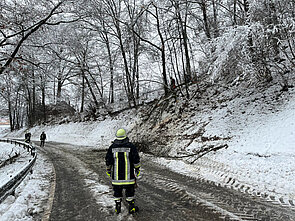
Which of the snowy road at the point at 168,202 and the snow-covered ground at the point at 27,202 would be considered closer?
the snowy road at the point at 168,202

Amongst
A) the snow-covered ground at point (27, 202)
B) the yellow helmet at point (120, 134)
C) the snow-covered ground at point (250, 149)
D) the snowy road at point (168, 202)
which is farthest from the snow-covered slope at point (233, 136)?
the snow-covered ground at point (27, 202)

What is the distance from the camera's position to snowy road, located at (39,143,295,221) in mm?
3803

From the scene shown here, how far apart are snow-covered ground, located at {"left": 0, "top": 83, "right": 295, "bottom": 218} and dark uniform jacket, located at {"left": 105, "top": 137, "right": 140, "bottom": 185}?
3339 millimetres

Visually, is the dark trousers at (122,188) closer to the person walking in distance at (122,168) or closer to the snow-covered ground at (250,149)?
the person walking in distance at (122,168)

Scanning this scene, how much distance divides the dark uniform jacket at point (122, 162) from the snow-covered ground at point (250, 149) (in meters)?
3.34

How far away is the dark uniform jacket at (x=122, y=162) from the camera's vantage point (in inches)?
151

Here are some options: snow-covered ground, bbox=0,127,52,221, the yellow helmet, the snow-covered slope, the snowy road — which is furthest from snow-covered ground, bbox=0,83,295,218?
the yellow helmet

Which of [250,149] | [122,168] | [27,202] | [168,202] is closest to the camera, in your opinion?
[122,168]

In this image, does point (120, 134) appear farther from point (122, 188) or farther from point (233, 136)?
point (233, 136)

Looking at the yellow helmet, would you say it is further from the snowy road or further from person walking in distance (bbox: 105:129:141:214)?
the snowy road

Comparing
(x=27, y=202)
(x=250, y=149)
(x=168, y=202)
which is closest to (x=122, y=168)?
(x=168, y=202)

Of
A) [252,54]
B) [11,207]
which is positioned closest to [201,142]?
[252,54]

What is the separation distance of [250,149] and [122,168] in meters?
5.88

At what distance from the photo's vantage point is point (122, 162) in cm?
388
